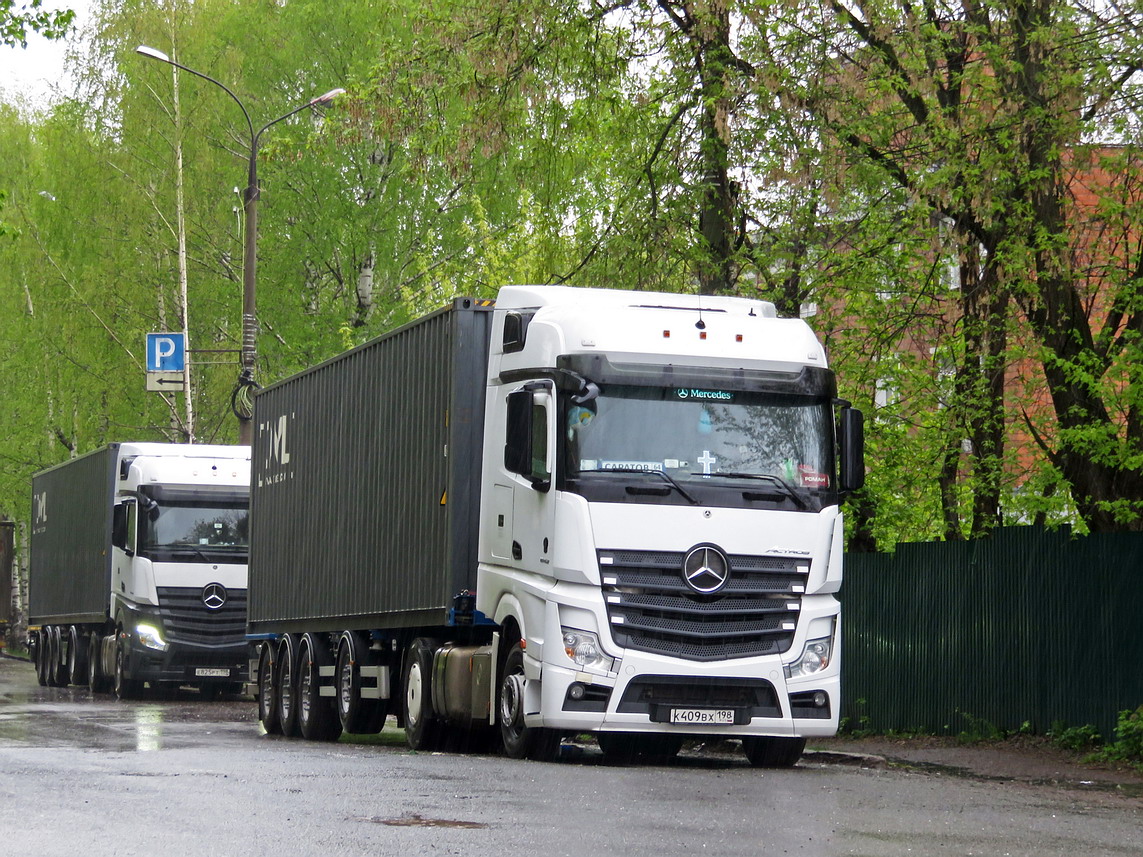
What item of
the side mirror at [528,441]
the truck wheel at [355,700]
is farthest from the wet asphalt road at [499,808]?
the truck wheel at [355,700]

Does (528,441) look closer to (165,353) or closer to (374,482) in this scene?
(374,482)

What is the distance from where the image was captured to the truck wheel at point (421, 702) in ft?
53.9

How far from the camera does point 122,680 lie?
95.0 feet

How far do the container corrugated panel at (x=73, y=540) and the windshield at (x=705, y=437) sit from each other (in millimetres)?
18010

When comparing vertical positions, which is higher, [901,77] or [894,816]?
[901,77]

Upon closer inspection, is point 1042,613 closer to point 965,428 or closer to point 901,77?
point 965,428

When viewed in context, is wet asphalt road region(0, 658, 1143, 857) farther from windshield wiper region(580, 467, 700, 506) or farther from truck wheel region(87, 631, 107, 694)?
truck wheel region(87, 631, 107, 694)

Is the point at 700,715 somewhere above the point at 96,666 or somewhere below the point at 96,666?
above

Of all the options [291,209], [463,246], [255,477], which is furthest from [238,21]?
[255,477]

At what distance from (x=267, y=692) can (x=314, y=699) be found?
2.04m

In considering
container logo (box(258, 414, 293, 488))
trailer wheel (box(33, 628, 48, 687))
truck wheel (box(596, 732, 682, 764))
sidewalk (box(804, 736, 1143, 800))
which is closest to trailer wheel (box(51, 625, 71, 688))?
trailer wheel (box(33, 628, 48, 687))

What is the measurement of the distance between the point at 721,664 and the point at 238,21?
2986 centimetres

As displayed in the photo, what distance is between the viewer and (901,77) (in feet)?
57.1

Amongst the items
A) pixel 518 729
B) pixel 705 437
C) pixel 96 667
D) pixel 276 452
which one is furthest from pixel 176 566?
pixel 705 437
